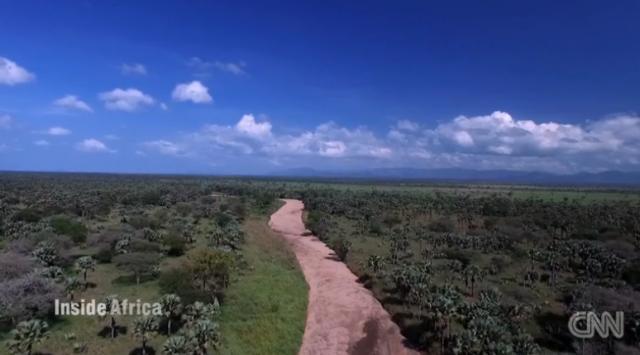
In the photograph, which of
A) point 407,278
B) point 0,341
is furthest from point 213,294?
point 407,278

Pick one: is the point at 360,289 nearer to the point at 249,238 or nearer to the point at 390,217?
the point at 249,238

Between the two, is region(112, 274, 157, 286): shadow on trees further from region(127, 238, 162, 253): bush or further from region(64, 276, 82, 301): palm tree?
region(127, 238, 162, 253): bush

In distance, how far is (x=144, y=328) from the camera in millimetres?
34438

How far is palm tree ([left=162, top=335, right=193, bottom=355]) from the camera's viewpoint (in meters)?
31.2

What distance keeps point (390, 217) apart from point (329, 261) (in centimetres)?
3948

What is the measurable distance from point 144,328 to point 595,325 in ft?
128

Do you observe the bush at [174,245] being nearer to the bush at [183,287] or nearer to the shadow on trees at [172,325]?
the bush at [183,287]

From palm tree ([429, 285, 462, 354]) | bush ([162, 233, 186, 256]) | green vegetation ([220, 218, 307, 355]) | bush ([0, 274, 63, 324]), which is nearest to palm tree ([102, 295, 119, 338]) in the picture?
bush ([0, 274, 63, 324])

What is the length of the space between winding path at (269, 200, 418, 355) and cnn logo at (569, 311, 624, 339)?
14.9m

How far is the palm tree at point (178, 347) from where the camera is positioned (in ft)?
102

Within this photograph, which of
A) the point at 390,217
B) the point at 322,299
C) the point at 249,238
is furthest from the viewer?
the point at 390,217

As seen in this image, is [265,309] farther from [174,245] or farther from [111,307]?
[174,245]

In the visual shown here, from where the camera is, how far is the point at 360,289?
57000mm

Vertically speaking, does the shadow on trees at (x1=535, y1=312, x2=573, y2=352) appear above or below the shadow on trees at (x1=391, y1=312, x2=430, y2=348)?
above
